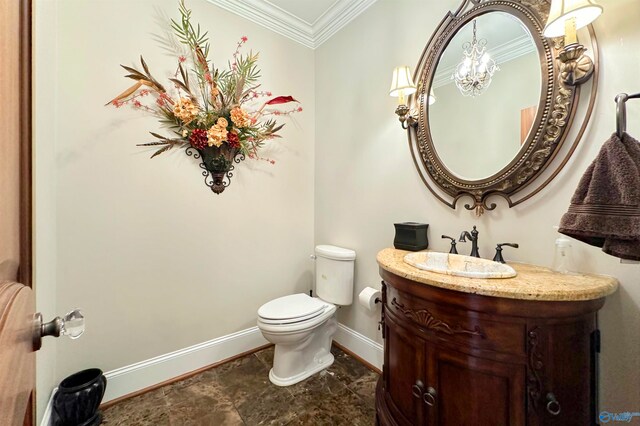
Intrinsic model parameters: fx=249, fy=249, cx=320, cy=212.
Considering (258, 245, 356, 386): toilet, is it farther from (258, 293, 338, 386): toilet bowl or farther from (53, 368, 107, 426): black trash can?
(53, 368, 107, 426): black trash can

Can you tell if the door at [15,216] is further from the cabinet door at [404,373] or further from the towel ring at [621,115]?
the towel ring at [621,115]

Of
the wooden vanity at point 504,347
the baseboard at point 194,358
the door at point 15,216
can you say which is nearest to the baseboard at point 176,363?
the baseboard at point 194,358

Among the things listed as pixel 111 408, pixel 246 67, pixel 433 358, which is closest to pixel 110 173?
pixel 246 67

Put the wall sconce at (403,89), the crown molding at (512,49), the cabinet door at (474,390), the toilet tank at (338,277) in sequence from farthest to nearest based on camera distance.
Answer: the toilet tank at (338,277)
the wall sconce at (403,89)
the crown molding at (512,49)
the cabinet door at (474,390)

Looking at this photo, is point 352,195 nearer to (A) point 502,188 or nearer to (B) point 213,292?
(A) point 502,188

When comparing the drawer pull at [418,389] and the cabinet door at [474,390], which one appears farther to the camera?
the drawer pull at [418,389]

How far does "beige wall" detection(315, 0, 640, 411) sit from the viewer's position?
0.98 metres

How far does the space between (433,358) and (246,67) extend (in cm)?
222

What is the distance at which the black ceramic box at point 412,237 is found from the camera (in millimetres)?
1514

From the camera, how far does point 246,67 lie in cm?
195

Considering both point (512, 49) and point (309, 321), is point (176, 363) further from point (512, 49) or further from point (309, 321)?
point (512, 49)

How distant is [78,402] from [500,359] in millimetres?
1994

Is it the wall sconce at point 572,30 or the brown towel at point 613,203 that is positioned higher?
the wall sconce at point 572,30

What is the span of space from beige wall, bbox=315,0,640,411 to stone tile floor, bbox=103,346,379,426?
41 cm
